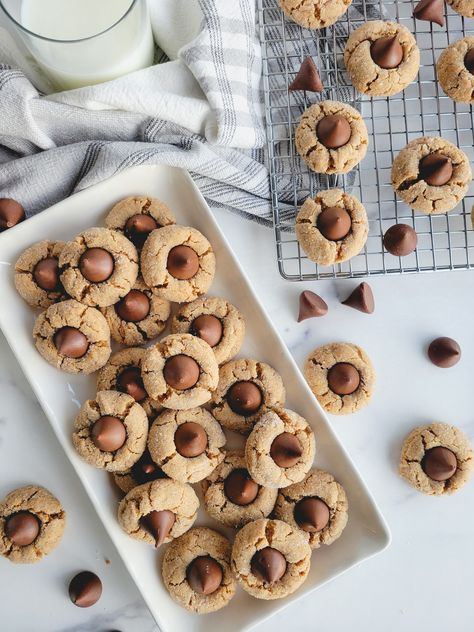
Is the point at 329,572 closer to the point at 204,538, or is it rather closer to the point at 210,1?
the point at 204,538

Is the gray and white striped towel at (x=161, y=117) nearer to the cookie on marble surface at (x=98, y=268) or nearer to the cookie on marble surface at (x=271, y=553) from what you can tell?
the cookie on marble surface at (x=98, y=268)

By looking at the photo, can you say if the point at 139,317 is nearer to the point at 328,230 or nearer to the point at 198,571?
the point at 328,230

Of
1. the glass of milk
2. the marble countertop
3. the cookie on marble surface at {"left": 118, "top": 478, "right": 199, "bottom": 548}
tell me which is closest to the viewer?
the glass of milk

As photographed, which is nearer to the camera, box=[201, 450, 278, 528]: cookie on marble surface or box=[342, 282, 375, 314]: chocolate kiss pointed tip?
box=[201, 450, 278, 528]: cookie on marble surface

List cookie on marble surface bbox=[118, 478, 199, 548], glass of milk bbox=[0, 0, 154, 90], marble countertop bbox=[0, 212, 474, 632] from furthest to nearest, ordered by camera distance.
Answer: marble countertop bbox=[0, 212, 474, 632]
cookie on marble surface bbox=[118, 478, 199, 548]
glass of milk bbox=[0, 0, 154, 90]

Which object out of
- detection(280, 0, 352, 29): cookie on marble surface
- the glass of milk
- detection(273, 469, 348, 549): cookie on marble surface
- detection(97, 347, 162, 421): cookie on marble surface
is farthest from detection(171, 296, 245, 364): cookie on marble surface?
detection(280, 0, 352, 29): cookie on marble surface

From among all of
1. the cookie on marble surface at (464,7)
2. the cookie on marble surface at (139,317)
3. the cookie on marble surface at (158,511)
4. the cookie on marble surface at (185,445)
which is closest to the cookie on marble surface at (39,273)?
the cookie on marble surface at (139,317)

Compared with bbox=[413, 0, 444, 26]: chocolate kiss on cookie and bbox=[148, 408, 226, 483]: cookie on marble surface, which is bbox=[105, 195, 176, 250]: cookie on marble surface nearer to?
bbox=[148, 408, 226, 483]: cookie on marble surface

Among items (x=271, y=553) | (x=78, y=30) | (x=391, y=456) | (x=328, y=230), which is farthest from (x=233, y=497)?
(x=78, y=30)
